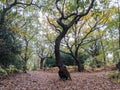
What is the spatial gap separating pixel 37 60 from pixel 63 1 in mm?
35460


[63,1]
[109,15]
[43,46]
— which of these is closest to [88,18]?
[109,15]

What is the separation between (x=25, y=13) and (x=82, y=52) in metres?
11.1

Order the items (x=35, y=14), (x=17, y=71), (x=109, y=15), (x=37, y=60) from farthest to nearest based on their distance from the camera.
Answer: (x=37, y=60), (x=35, y=14), (x=109, y=15), (x=17, y=71)

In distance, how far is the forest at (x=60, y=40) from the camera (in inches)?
406

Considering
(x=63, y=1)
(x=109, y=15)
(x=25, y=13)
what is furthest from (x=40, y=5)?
(x=109, y=15)

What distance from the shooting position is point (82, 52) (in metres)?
27.0

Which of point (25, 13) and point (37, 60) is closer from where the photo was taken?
point (25, 13)

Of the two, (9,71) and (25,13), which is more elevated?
(25,13)

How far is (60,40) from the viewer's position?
1130 centimetres

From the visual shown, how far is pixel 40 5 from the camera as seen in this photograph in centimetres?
1319

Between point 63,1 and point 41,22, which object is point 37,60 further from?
point 63,1

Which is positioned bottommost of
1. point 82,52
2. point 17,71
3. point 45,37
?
point 17,71

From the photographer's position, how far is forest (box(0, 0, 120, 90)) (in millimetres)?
10324

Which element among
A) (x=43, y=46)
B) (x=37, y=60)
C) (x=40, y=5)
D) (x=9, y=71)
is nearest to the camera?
(x=9, y=71)
